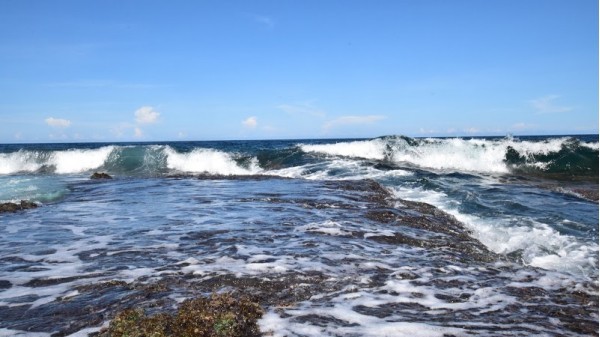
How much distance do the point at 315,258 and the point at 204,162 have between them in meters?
24.2

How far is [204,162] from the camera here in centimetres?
2866

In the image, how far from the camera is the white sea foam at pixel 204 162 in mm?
27297

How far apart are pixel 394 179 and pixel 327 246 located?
1134cm

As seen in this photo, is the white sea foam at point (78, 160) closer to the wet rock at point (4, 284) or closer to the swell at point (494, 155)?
the swell at point (494, 155)

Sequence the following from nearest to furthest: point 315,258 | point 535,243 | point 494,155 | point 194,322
Answer: point 194,322 < point 315,258 < point 535,243 < point 494,155

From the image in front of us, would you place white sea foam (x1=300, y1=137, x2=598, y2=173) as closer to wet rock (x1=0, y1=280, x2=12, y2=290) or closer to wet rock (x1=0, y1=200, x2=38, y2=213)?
wet rock (x1=0, y1=200, x2=38, y2=213)

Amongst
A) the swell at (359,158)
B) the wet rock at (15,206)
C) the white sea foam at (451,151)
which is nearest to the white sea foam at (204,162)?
the swell at (359,158)

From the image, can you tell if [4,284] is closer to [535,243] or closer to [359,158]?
[535,243]

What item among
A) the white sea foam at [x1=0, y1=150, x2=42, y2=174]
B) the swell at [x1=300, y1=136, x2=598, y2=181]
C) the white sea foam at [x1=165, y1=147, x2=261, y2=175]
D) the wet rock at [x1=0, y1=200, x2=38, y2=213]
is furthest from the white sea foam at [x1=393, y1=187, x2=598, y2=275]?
the white sea foam at [x1=0, y1=150, x2=42, y2=174]

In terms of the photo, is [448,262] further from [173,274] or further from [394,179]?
[394,179]

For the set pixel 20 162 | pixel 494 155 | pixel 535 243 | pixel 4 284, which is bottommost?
pixel 535 243

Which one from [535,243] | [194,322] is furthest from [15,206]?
[535,243]

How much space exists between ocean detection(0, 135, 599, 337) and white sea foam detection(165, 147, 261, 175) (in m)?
13.9

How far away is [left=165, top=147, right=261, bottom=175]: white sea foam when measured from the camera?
27.3 metres
